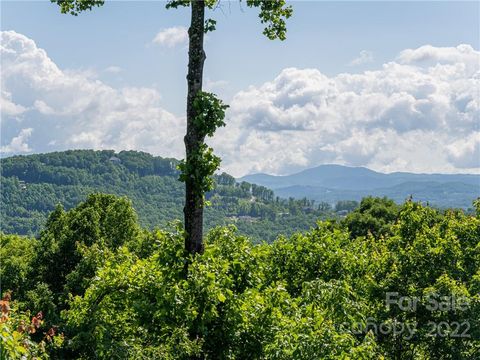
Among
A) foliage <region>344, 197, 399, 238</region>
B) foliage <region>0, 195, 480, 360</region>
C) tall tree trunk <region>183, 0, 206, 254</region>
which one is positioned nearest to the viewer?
foliage <region>0, 195, 480, 360</region>

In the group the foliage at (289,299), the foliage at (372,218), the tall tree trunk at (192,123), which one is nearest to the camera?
the foliage at (289,299)

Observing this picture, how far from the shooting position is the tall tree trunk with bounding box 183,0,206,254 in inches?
518

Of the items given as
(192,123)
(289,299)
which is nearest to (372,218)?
(289,299)

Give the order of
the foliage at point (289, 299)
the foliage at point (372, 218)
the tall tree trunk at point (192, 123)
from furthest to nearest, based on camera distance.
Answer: the foliage at point (372, 218)
the tall tree trunk at point (192, 123)
the foliage at point (289, 299)

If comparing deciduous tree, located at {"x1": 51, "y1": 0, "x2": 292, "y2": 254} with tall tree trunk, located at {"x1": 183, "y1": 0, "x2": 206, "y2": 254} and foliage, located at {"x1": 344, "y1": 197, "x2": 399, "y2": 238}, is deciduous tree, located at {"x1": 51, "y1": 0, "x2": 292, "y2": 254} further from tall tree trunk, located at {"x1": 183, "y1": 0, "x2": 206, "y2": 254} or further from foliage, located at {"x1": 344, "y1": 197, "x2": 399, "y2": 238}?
foliage, located at {"x1": 344, "y1": 197, "x2": 399, "y2": 238}

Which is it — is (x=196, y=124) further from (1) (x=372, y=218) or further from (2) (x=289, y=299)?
(1) (x=372, y=218)

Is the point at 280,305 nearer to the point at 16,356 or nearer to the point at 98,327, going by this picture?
the point at 98,327

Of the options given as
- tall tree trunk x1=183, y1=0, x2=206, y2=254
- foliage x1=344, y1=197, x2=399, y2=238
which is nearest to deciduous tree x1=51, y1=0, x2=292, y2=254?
tall tree trunk x1=183, y1=0, x2=206, y2=254

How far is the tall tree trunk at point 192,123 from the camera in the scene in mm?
13148

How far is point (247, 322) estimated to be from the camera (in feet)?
44.7

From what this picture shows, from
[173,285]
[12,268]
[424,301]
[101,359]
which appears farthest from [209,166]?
[12,268]

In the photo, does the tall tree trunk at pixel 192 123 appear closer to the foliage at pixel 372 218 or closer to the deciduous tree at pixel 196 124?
the deciduous tree at pixel 196 124

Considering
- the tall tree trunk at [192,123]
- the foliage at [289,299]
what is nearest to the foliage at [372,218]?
the foliage at [289,299]

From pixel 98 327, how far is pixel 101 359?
106 centimetres
